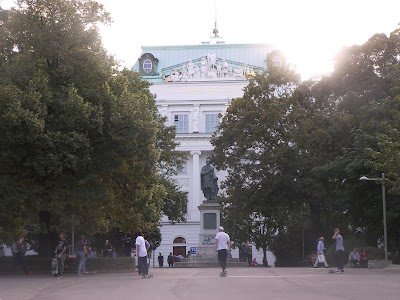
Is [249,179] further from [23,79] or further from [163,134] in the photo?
[23,79]

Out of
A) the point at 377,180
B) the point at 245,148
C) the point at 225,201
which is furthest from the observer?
the point at 225,201

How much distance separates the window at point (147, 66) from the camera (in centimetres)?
9760

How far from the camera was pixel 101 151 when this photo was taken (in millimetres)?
33594

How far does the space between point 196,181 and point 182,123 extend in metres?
7.34

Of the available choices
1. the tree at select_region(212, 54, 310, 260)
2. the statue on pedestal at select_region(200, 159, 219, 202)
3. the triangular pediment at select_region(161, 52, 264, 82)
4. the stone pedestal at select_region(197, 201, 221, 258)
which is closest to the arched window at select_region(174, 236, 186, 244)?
the triangular pediment at select_region(161, 52, 264, 82)

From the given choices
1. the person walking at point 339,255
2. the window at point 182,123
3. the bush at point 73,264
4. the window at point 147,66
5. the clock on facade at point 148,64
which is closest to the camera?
the person walking at point 339,255

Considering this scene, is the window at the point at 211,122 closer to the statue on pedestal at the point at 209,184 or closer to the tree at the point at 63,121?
the statue on pedestal at the point at 209,184

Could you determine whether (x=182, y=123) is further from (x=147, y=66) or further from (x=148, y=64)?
(x=148, y=64)

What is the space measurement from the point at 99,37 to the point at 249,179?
2322 centimetres

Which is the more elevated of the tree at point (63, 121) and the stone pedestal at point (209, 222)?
the tree at point (63, 121)

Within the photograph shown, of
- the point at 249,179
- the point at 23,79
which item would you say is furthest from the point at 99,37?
the point at 249,179

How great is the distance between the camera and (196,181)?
312 feet

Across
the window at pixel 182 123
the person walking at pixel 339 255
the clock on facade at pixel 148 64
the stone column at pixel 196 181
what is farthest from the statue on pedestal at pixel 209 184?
the clock on facade at pixel 148 64

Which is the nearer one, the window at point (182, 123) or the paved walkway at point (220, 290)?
the paved walkway at point (220, 290)
